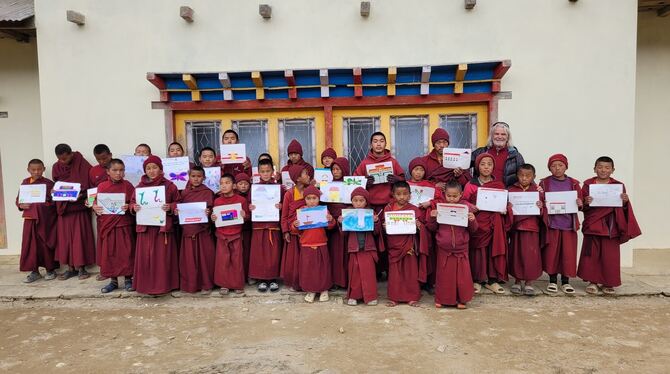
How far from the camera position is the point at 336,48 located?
5.49 metres

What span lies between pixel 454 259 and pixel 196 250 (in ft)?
9.21

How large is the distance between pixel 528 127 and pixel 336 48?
9.02 ft

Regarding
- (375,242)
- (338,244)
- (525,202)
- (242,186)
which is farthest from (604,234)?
(242,186)

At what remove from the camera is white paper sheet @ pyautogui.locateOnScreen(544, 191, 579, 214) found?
4.32m

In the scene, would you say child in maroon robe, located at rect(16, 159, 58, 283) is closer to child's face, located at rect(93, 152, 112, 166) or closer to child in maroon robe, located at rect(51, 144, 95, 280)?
child in maroon robe, located at rect(51, 144, 95, 280)

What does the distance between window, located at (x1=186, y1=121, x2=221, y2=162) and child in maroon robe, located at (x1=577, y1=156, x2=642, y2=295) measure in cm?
472

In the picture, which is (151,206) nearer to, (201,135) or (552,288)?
(201,135)

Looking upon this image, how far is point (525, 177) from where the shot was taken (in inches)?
169

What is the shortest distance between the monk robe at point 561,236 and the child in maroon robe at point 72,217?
18.5ft

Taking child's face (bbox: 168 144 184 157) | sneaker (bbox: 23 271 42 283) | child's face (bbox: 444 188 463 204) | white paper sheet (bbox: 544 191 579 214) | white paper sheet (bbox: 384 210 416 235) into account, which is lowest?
sneaker (bbox: 23 271 42 283)

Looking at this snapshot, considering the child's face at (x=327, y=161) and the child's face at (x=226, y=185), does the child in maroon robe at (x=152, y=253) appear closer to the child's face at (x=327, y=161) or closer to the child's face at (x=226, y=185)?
the child's face at (x=226, y=185)

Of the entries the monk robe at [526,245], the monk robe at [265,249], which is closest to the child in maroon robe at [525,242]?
the monk robe at [526,245]

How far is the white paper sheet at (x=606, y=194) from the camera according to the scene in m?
4.31

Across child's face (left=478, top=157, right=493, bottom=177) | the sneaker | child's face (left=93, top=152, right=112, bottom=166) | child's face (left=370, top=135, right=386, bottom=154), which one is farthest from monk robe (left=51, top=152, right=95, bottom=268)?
child's face (left=478, top=157, right=493, bottom=177)
